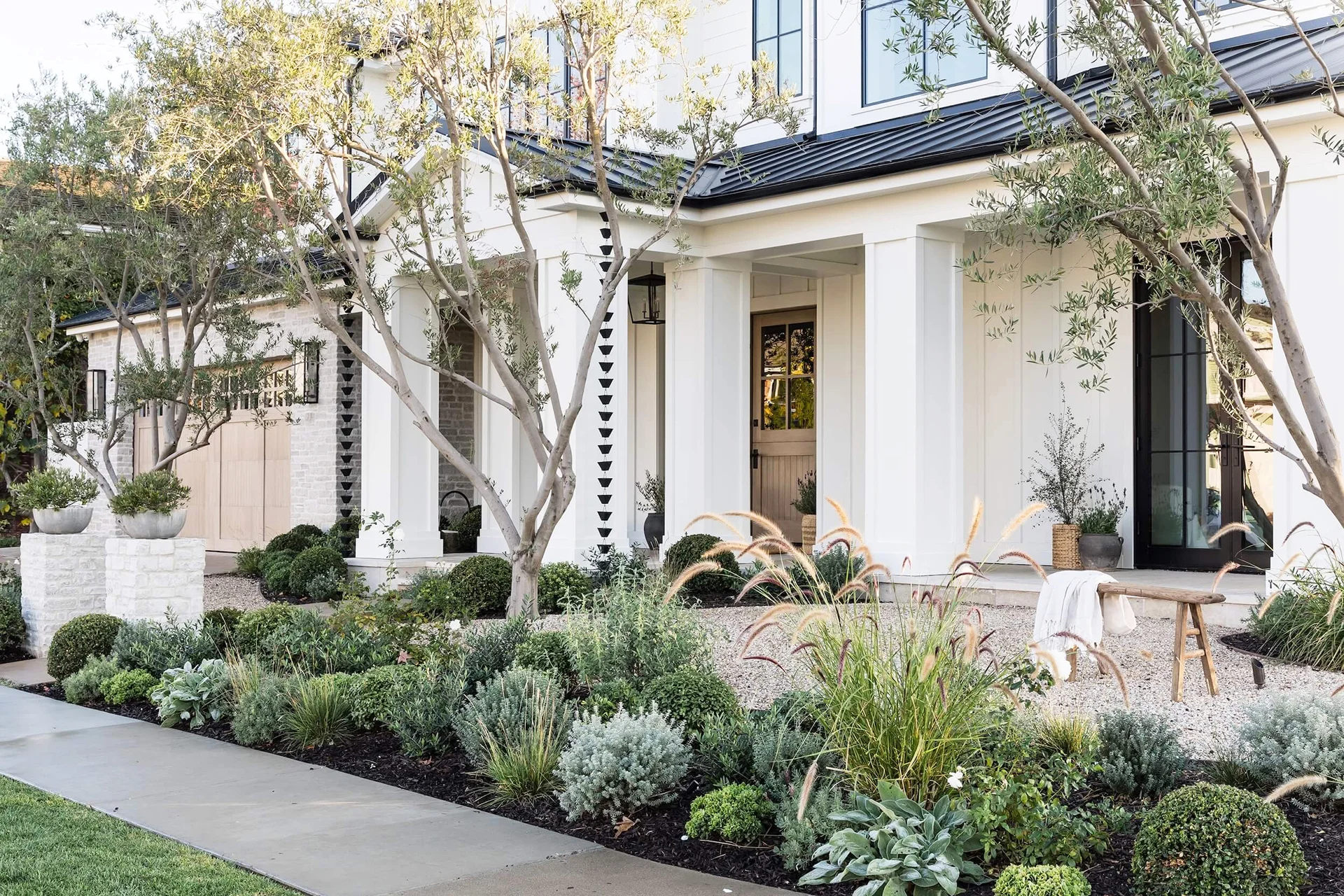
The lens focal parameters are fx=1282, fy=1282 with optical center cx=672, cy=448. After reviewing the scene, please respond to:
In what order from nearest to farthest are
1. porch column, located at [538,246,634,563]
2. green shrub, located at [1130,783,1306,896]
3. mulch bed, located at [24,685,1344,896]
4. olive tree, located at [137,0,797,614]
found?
green shrub, located at [1130,783,1306,896] < mulch bed, located at [24,685,1344,896] < olive tree, located at [137,0,797,614] < porch column, located at [538,246,634,563]

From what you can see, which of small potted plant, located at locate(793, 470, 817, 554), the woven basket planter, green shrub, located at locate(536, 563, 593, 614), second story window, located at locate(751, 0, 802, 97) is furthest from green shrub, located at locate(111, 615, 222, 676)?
second story window, located at locate(751, 0, 802, 97)

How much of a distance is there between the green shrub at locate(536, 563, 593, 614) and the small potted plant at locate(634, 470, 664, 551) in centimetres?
261

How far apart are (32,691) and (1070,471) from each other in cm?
919

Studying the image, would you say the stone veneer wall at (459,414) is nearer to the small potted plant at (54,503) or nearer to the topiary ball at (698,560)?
the topiary ball at (698,560)

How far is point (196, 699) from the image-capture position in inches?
311

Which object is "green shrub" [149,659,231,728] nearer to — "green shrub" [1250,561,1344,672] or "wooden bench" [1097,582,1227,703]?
"wooden bench" [1097,582,1227,703]

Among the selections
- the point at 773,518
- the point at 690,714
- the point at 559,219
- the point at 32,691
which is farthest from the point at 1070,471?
the point at 32,691

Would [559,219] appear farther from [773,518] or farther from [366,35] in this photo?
[773,518]

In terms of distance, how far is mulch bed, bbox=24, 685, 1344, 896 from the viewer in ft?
14.6

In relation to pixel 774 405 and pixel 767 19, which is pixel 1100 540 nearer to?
pixel 774 405

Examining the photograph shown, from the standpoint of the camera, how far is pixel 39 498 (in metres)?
11.1

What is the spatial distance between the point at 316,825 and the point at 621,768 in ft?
4.37

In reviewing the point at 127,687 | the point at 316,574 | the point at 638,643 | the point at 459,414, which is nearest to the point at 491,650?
the point at 638,643

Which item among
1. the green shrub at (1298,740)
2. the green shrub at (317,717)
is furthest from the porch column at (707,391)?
the green shrub at (1298,740)
